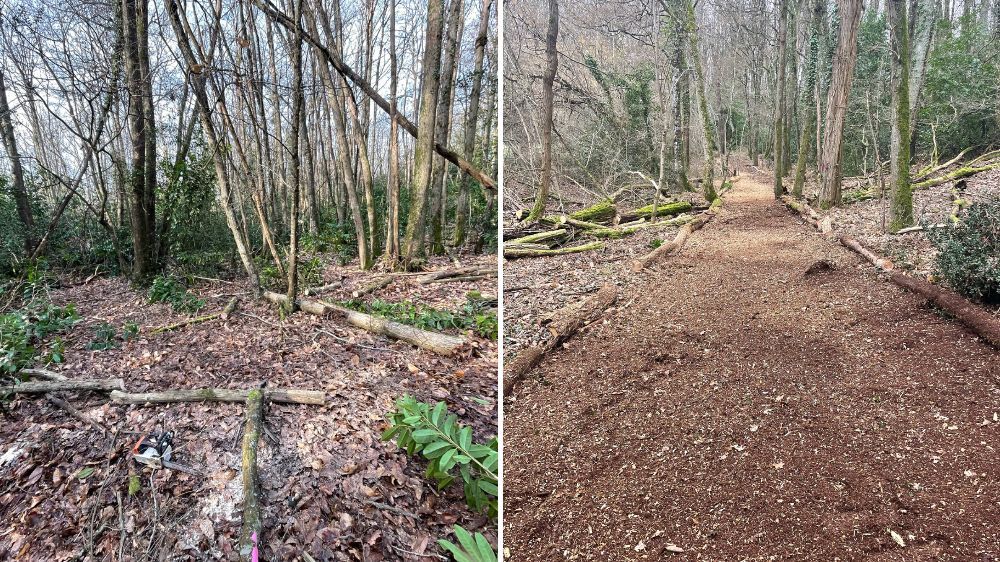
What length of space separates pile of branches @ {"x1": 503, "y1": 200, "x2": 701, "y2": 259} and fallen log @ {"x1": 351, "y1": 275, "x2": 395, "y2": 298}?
1348mm

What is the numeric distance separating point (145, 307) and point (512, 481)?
464 cm

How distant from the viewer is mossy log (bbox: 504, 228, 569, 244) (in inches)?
246

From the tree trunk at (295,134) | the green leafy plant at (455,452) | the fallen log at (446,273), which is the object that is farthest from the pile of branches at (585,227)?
the green leafy plant at (455,452)

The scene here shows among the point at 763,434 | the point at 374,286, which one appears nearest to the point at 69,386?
the point at 374,286

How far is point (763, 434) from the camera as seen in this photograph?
2332 millimetres

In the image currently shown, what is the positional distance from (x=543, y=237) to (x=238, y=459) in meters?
4.82

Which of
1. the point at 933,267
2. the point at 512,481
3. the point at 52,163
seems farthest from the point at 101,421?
the point at 52,163

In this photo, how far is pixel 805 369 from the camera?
2893 millimetres

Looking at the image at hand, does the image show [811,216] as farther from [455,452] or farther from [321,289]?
[455,452]

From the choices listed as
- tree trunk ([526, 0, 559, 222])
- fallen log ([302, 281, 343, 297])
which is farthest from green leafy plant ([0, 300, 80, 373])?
tree trunk ([526, 0, 559, 222])

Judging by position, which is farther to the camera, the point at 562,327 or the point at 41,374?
the point at 562,327

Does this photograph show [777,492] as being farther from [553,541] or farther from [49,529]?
[49,529]

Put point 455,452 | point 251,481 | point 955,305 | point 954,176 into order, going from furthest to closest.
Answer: point 954,176, point 955,305, point 251,481, point 455,452

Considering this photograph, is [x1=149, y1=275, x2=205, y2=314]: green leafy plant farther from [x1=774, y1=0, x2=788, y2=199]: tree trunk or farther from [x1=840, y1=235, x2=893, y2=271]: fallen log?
[x1=774, y1=0, x2=788, y2=199]: tree trunk
